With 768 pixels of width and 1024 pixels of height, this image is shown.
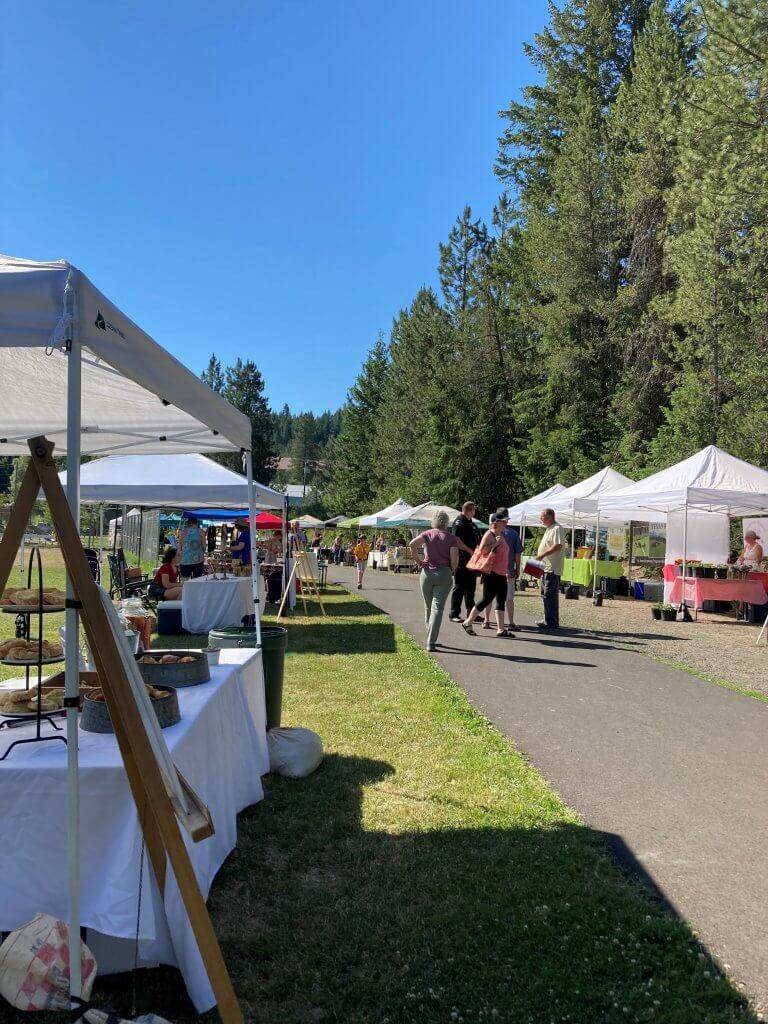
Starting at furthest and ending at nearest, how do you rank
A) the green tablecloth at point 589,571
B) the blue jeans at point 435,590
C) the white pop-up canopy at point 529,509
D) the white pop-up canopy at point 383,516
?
the white pop-up canopy at point 383,516, the white pop-up canopy at point 529,509, the green tablecloth at point 589,571, the blue jeans at point 435,590

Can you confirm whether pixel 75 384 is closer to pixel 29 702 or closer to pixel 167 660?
pixel 29 702

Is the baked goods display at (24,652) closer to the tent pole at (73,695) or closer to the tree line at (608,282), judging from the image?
the tent pole at (73,695)

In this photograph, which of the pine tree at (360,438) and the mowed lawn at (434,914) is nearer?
the mowed lawn at (434,914)

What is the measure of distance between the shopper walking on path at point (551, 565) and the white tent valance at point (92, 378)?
8.03 metres

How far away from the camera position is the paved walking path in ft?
12.2

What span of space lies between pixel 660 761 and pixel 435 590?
4765 mm

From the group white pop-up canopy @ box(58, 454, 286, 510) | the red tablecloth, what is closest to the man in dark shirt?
white pop-up canopy @ box(58, 454, 286, 510)

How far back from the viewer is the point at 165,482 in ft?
45.9

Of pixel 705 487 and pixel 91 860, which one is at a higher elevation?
pixel 705 487

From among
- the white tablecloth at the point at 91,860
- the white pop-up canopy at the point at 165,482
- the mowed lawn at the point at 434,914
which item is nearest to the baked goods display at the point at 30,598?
the white tablecloth at the point at 91,860

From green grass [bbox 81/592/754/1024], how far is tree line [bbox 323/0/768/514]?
15896 mm

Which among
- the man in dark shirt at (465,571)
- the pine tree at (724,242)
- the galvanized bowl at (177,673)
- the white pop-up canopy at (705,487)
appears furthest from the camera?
the pine tree at (724,242)

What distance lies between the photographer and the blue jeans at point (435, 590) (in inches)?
402

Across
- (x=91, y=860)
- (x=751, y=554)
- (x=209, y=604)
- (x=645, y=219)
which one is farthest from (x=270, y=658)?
(x=645, y=219)
